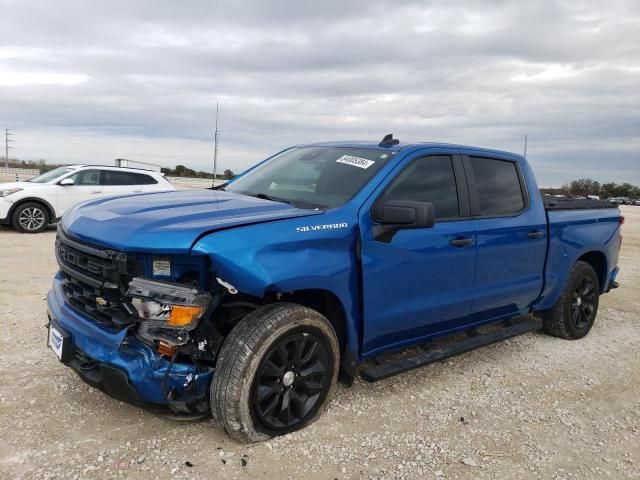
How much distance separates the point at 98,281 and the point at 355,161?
1.91 m

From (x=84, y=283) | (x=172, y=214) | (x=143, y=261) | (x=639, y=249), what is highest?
(x=172, y=214)

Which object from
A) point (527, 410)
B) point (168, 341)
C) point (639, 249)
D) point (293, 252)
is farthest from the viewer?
point (639, 249)

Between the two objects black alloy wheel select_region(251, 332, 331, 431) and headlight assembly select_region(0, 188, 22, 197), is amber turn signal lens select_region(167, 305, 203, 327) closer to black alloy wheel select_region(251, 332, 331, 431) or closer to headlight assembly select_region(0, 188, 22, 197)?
black alloy wheel select_region(251, 332, 331, 431)

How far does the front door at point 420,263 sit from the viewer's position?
11.4 ft

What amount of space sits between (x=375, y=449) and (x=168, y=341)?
1359 millimetres

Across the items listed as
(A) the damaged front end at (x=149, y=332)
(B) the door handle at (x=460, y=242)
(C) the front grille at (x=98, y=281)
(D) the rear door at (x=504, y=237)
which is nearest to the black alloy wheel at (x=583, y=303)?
(D) the rear door at (x=504, y=237)

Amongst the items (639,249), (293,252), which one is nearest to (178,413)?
(293,252)

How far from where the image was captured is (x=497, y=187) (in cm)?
457

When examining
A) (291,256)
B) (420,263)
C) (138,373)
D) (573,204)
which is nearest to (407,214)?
(420,263)

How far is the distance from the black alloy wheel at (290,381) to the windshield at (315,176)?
0.93 meters

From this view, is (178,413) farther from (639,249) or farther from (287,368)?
(639,249)

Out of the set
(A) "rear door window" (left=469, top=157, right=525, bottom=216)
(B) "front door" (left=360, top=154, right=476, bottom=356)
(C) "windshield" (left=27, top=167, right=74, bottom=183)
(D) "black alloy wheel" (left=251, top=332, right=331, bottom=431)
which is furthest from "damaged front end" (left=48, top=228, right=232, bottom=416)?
(C) "windshield" (left=27, top=167, right=74, bottom=183)

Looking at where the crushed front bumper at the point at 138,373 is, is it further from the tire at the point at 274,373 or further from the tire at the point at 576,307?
the tire at the point at 576,307

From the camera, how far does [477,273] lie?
4164 mm
